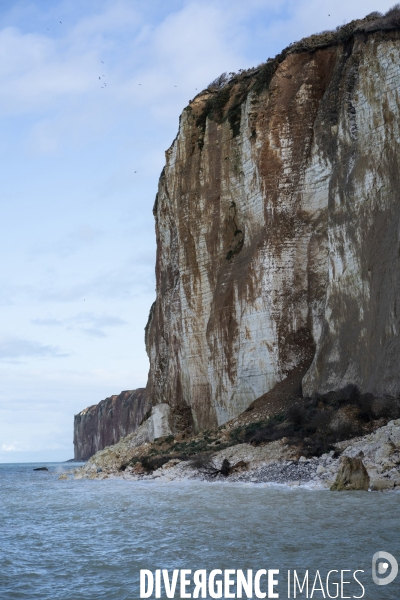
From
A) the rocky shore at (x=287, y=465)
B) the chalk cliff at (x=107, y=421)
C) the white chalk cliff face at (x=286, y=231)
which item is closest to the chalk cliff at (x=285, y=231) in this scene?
the white chalk cliff face at (x=286, y=231)

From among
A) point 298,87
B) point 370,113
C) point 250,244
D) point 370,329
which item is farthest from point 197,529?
point 298,87

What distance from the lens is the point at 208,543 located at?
11.2m

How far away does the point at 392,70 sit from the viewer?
26.3m

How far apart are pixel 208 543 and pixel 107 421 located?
97922mm

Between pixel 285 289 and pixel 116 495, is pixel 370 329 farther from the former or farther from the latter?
pixel 116 495

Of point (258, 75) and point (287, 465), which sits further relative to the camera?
point (258, 75)

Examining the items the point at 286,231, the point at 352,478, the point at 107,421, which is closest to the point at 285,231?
the point at 286,231

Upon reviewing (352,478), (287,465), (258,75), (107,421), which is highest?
(258,75)

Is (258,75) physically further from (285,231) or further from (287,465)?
(287,465)

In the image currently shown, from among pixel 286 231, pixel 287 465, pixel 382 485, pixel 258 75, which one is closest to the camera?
pixel 382 485

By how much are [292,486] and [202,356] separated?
19.8 meters

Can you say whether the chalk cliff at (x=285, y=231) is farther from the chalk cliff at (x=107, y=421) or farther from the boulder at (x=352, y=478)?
the chalk cliff at (x=107, y=421)

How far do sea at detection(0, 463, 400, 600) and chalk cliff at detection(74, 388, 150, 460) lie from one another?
71072mm

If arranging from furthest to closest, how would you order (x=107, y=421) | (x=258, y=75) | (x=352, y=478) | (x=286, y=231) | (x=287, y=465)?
(x=107, y=421) → (x=258, y=75) → (x=286, y=231) → (x=287, y=465) → (x=352, y=478)
